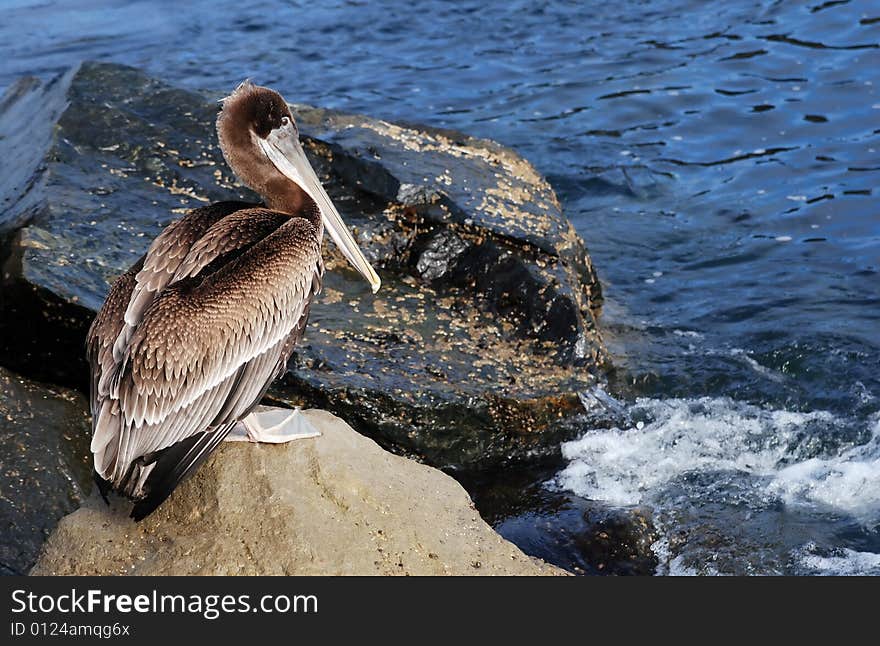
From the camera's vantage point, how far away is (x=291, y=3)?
53.8 feet

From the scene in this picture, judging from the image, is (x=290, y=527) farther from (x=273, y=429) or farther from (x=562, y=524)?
(x=562, y=524)

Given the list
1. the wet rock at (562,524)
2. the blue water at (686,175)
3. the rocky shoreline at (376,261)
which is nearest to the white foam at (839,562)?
the blue water at (686,175)

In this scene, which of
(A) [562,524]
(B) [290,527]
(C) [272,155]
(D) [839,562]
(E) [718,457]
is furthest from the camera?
(E) [718,457]

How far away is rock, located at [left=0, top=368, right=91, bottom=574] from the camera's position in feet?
18.5

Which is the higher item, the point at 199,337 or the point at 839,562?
the point at 199,337

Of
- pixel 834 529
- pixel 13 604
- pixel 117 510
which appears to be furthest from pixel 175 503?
pixel 834 529

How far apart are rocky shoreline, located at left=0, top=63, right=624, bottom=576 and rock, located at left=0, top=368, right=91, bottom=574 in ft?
0.77

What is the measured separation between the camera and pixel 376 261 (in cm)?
779

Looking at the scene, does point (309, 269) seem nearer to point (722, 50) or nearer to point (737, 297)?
point (737, 297)

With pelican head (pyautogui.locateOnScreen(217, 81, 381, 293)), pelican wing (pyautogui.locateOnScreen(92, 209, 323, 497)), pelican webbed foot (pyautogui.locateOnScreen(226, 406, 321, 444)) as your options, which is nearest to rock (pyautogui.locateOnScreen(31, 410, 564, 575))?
pelican webbed foot (pyautogui.locateOnScreen(226, 406, 321, 444))

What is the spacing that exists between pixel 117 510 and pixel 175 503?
0.25 m

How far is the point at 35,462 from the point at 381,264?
9.01 feet

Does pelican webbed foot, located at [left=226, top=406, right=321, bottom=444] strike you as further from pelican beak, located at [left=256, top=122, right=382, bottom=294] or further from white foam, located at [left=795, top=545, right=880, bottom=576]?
white foam, located at [left=795, top=545, right=880, bottom=576]

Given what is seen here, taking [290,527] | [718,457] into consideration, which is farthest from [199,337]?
[718,457]
